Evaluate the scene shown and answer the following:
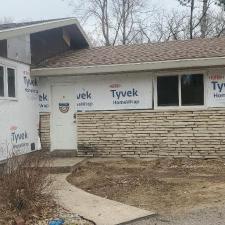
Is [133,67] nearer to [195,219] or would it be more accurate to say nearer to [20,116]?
[20,116]

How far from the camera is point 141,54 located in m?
14.4

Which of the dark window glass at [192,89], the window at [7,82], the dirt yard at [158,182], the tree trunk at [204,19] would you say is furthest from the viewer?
the tree trunk at [204,19]

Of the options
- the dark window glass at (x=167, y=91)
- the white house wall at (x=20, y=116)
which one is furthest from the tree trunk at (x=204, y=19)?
the white house wall at (x=20, y=116)

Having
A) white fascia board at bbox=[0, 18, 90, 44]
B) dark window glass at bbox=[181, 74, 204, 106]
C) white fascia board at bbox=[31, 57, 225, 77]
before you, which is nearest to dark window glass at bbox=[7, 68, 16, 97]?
white fascia board at bbox=[0, 18, 90, 44]

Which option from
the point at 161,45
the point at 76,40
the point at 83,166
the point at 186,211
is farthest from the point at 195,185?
the point at 76,40

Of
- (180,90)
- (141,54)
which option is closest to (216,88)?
(180,90)

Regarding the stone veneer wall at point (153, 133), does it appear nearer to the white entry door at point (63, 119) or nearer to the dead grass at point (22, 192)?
the white entry door at point (63, 119)

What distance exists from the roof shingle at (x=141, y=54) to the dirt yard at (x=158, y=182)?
2.93m

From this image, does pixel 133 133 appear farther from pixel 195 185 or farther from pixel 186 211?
pixel 186 211

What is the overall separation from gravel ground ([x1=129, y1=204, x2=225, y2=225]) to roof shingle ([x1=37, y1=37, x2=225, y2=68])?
621 centimetres

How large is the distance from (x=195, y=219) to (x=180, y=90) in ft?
21.6

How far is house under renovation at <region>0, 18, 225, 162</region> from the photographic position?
12.8m

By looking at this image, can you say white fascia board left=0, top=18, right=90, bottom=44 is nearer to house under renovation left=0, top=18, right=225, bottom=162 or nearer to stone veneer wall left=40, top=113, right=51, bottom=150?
house under renovation left=0, top=18, right=225, bottom=162

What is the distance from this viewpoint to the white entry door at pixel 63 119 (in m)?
14.3
